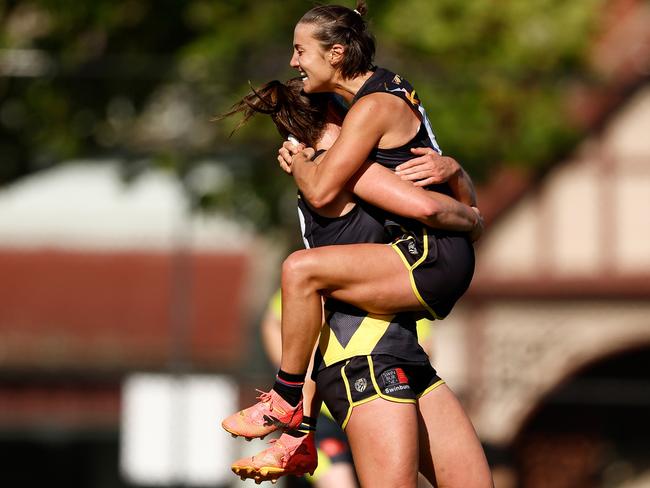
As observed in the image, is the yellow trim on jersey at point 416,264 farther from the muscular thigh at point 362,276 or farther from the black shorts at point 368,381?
the black shorts at point 368,381

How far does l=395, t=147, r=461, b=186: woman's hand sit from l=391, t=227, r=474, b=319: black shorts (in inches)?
6.3

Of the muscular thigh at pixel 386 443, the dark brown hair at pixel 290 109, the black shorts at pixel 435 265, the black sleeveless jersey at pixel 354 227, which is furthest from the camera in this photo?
the dark brown hair at pixel 290 109

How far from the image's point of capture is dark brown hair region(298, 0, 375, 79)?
4405 mm

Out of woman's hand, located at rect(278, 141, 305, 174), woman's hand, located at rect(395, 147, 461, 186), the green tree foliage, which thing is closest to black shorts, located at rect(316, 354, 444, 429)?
woman's hand, located at rect(395, 147, 461, 186)

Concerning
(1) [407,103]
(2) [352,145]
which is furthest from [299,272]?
(1) [407,103]

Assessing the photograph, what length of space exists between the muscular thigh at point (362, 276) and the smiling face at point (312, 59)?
1.77ft

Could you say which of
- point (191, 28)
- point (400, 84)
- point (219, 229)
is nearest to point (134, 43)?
point (191, 28)

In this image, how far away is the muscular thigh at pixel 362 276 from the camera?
4305mm

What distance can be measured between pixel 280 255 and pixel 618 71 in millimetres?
4320

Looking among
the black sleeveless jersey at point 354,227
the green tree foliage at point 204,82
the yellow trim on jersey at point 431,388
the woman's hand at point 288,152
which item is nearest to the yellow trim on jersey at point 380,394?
the yellow trim on jersey at point 431,388

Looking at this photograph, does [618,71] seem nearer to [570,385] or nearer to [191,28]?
[570,385]

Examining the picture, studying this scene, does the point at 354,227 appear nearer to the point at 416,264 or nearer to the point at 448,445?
the point at 416,264

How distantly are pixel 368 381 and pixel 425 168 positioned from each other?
695 millimetres

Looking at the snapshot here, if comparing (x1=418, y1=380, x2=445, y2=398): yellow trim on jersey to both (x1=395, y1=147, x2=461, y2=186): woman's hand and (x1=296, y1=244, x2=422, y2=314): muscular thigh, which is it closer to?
(x1=296, y1=244, x2=422, y2=314): muscular thigh
